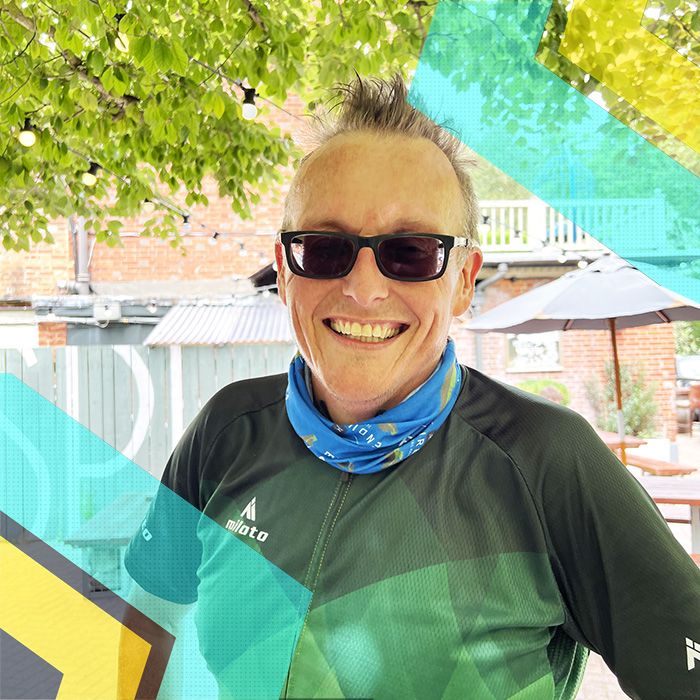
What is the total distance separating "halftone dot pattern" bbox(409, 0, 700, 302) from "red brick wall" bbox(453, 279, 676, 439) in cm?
668

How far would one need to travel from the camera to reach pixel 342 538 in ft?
3.66

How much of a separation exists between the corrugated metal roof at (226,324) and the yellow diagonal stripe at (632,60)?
380 centimetres

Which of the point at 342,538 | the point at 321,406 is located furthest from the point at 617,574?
the point at 321,406

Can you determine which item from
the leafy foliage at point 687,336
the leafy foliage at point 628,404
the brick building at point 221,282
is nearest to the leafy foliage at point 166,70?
the brick building at point 221,282

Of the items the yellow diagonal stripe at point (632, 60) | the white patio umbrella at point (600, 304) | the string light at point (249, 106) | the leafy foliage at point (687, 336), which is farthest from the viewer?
the leafy foliage at point (687, 336)

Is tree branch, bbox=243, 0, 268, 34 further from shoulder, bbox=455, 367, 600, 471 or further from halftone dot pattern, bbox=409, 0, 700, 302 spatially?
shoulder, bbox=455, 367, 600, 471

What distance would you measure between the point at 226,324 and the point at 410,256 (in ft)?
24.1

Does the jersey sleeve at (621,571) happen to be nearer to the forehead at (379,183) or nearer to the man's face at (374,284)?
the man's face at (374,284)

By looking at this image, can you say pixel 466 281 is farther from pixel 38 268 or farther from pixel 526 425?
pixel 38 268

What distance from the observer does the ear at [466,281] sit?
129cm

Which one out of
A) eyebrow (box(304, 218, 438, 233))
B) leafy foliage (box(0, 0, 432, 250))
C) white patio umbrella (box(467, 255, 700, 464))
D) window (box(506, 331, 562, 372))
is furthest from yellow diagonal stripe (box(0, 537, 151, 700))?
window (box(506, 331, 562, 372))

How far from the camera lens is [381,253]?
45.1 inches

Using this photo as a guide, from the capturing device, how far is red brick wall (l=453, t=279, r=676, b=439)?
452 inches

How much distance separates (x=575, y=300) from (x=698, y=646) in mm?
5203
